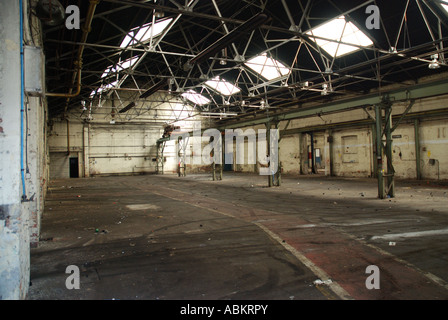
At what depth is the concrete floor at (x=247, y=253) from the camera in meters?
3.49

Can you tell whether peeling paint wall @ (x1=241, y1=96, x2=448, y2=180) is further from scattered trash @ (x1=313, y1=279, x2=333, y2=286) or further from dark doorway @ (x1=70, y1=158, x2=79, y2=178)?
dark doorway @ (x1=70, y1=158, x2=79, y2=178)

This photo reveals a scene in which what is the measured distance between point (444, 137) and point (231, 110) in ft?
58.6

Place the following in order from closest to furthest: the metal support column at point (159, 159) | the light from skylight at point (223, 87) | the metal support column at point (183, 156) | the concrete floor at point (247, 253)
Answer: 1. the concrete floor at point (247, 253)
2. the light from skylight at point (223, 87)
3. the metal support column at point (183, 156)
4. the metal support column at point (159, 159)

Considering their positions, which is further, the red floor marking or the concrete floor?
the concrete floor

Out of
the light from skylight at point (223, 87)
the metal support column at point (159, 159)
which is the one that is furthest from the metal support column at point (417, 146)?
the metal support column at point (159, 159)

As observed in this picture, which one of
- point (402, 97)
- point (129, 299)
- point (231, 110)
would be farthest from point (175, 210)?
point (231, 110)

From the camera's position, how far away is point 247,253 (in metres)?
4.84

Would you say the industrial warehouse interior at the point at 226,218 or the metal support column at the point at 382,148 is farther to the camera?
the metal support column at the point at 382,148

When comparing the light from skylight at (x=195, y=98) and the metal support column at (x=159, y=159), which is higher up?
the light from skylight at (x=195, y=98)

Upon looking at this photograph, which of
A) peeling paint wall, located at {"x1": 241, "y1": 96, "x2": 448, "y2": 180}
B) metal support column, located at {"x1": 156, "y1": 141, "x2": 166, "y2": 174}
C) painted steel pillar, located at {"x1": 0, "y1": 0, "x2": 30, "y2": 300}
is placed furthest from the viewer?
metal support column, located at {"x1": 156, "y1": 141, "x2": 166, "y2": 174}

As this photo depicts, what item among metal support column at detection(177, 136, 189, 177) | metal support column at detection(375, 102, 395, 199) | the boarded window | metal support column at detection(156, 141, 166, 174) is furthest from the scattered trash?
metal support column at detection(156, 141, 166, 174)

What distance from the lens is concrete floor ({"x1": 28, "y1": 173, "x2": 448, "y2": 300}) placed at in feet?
11.5

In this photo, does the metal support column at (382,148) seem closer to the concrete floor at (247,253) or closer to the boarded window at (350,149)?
the concrete floor at (247,253)

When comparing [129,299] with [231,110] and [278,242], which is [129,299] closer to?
[278,242]
